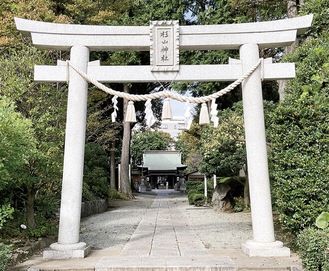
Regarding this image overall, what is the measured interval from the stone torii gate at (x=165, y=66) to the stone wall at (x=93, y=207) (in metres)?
7.29

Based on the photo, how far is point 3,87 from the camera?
8094mm

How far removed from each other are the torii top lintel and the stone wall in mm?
7967

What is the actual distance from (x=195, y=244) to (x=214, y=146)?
20.8 ft

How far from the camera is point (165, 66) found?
6.64m

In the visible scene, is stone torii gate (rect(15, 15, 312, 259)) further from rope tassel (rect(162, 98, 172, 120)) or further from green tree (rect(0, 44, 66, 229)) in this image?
green tree (rect(0, 44, 66, 229))

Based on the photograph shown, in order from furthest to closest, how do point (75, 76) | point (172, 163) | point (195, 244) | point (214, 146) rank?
point (172, 163)
point (214, 146)
point (195, 244)
point (75, 76)

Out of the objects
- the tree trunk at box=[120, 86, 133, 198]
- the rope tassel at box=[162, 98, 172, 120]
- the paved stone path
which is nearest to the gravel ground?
the paved stone path

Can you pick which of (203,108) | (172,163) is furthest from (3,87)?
(172,163)

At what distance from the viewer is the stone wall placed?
44.2 ft

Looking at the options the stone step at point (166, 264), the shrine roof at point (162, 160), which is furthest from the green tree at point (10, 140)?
the shrine roof at point (162, 160)

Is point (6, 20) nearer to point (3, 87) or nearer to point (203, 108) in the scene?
point (3, 87)

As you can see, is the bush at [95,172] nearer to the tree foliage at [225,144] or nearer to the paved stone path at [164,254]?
the tree foliage at [225,144]

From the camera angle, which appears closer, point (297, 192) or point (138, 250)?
point (297, 192)

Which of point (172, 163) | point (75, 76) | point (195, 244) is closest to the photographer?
point (75, 76)
